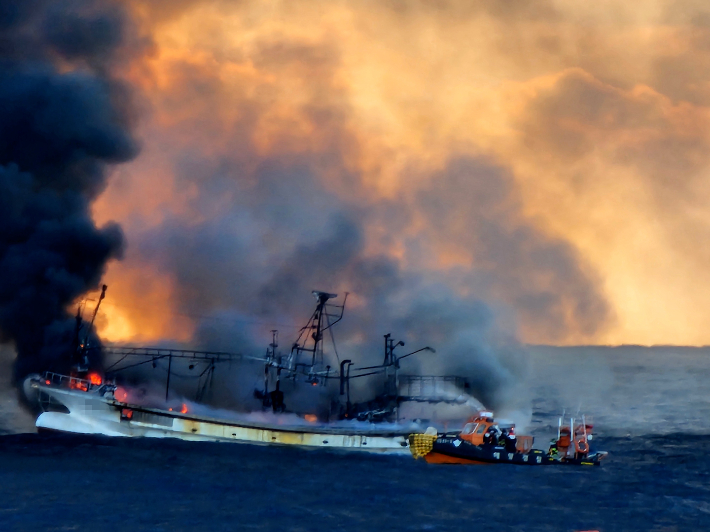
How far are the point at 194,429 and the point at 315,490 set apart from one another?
3070 cm

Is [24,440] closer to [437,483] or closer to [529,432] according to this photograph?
Result: [437,483]

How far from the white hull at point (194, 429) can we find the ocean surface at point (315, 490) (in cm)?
214

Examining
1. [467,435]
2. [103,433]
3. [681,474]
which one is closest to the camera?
[681,474]

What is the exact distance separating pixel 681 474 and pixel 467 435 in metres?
25.8

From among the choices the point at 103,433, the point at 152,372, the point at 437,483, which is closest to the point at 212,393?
the point at 152,372

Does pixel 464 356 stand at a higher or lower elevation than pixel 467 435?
higher

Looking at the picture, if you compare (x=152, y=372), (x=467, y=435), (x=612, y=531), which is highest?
(x=152, y=372)

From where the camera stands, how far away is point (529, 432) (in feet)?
437

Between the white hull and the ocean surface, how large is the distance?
2.14 meters

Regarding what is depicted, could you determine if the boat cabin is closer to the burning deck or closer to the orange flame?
the burning deck

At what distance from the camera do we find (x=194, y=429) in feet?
341

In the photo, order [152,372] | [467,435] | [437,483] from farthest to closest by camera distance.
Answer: [152,372] → [467,435] → [437,483]

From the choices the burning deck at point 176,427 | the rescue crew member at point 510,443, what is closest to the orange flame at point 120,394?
the burning deck at point 176,427

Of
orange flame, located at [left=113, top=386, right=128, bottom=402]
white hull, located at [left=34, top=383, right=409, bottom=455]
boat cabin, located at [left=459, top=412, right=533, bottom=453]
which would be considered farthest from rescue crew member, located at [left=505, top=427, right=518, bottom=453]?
orange flame, located at [left=113, top=386, right=128, bottom=402]
